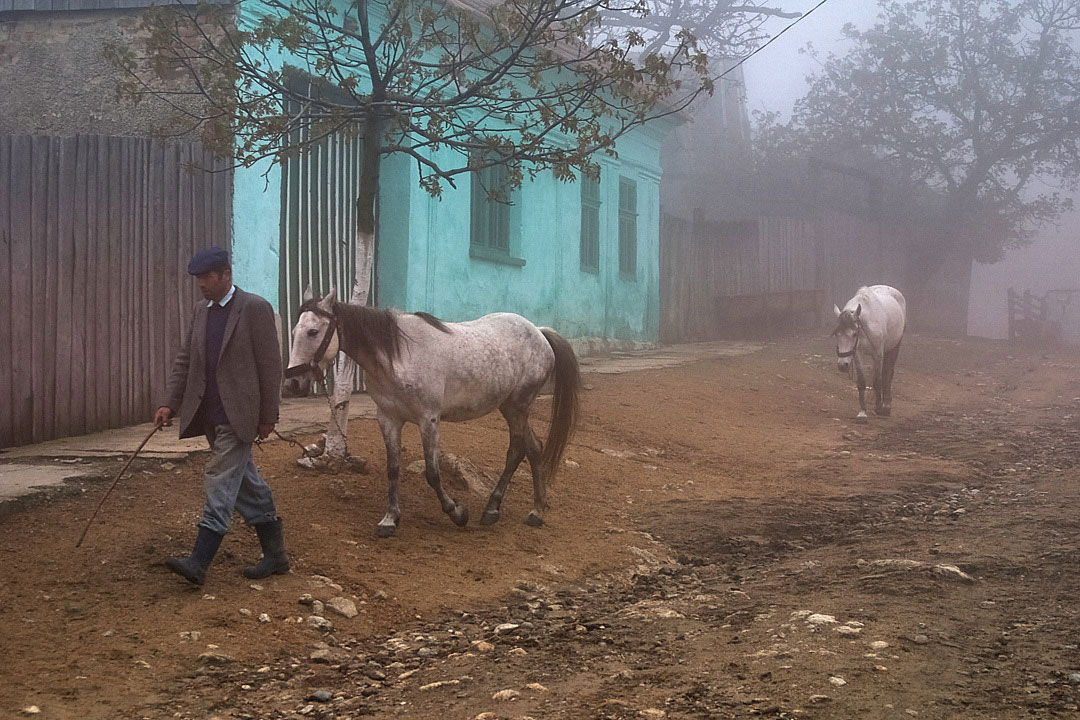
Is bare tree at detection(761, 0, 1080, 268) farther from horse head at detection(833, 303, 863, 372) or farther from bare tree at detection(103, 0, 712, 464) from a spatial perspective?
bare tree at detection(103, 0, 712, 464)

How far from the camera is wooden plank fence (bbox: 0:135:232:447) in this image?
26.5ft

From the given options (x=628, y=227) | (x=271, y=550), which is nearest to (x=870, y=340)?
(x=628, y=227)

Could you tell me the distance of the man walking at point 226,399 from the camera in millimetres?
5074

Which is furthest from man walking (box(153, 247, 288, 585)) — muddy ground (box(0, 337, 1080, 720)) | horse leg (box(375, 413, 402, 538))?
horse leg (box(375, 413, 402, 538))

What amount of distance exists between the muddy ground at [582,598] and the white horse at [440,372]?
0.42 meters

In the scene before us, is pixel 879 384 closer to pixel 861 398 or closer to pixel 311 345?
pixel 861 398

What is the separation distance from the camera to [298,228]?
36.0 feet

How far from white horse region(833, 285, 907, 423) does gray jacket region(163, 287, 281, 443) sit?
9.03 m

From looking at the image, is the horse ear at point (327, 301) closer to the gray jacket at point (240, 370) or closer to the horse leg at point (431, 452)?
the gray jacket at point (240, 370)

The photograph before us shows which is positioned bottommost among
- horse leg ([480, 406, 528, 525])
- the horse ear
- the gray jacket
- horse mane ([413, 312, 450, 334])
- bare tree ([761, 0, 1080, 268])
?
horse leg ([480, 406, 528, 525])

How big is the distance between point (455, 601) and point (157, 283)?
4.94 meters

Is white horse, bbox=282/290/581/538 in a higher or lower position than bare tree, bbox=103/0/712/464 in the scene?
lower

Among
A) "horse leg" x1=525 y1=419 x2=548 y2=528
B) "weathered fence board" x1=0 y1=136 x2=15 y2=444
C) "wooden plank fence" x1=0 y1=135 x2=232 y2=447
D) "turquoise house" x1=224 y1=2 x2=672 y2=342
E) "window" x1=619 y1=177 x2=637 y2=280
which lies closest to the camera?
"horse leg" x1=525 y1=419 x2=548 y2=528

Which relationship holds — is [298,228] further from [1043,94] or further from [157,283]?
[1043,94]
